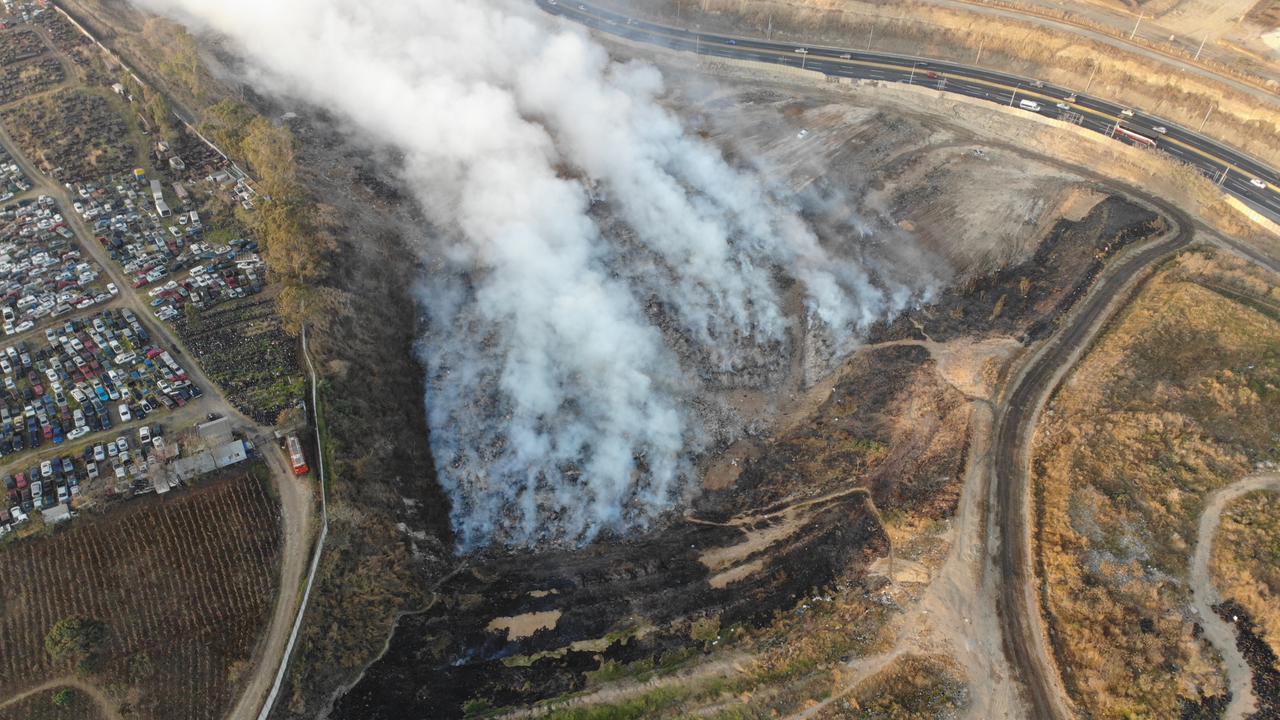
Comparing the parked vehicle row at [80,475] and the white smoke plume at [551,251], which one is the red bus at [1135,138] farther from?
the parked vehicle row at [80,475]

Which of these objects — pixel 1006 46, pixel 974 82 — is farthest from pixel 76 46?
pixel 1006 46

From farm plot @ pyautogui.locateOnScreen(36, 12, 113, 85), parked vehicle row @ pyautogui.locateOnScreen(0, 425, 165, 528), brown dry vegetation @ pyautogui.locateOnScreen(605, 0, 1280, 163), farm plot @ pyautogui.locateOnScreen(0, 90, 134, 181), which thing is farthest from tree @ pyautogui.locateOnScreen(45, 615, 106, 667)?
brown dry vegetation @ pyautogui.locateOnScreen(605, 0, 1280, 163)

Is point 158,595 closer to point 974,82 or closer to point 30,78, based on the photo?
point 30,78

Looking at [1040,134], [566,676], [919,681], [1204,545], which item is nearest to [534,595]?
[566,676]

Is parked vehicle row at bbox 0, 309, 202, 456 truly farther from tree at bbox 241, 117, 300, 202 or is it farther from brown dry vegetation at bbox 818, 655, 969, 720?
brown dry vegetation at bbox 818, 655, 969, 720

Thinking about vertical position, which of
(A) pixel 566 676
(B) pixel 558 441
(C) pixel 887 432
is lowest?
(A) pixel 566 676

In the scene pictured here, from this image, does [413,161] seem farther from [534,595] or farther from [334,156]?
[534,595]

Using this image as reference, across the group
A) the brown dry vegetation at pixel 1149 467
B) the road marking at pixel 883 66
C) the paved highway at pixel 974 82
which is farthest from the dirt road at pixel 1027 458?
the road marking at pixel 883 66
